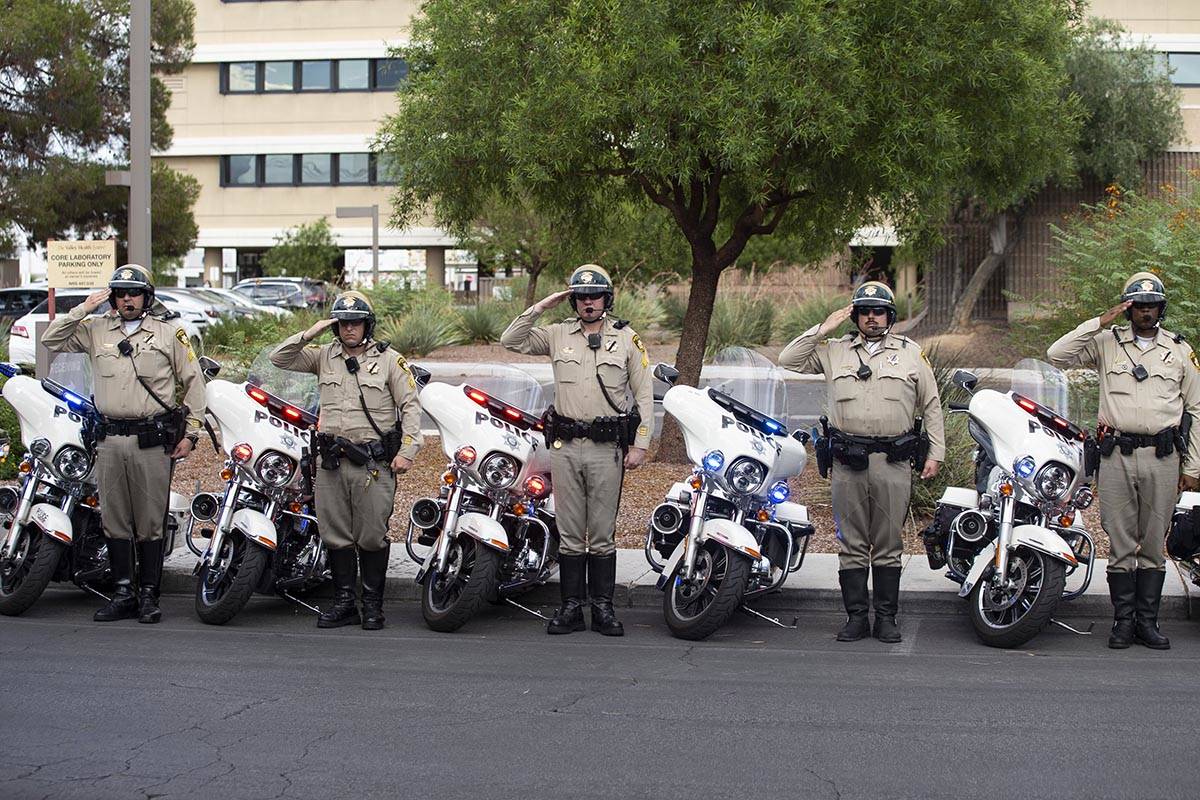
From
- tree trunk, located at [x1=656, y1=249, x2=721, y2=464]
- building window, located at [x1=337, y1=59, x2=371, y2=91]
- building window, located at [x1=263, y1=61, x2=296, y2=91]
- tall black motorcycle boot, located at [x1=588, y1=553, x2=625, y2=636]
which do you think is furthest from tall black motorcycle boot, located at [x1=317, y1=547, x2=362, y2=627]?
building window, located at [x1=263, y1=61, x2=296, y2=91]

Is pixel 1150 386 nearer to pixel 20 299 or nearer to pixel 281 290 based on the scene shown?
pixel 20 299

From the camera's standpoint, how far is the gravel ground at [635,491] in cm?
1017

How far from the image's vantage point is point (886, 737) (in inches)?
226

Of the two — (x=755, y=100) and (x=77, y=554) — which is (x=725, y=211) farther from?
(x=77, y=554)

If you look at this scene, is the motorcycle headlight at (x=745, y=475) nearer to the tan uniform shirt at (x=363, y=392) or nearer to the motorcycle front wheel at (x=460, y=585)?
the motorcycle front wheel at (x=460, y=585)

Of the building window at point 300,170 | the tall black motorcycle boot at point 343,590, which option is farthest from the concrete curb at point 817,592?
the building window at point 300,170

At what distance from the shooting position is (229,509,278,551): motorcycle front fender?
7.55 metres

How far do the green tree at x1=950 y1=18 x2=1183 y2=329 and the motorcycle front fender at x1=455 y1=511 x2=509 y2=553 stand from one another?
22580 mm

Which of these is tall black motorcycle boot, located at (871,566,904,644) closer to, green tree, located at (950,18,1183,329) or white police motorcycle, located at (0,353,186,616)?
white police motorcycle, located at (0,353,186,616)

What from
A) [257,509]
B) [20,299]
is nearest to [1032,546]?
[257,509]

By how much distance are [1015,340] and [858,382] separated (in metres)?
11.8

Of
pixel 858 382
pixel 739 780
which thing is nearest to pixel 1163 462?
pixel 858 382

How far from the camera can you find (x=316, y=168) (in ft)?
181

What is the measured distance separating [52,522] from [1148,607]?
6003 millimetres
